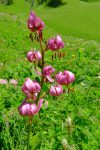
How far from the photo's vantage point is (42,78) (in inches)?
147

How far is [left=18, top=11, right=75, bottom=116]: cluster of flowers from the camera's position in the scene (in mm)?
3588

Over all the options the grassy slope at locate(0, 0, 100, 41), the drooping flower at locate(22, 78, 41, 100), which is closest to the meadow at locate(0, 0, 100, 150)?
the drooping flower at locate(22, 78, 41, 100)

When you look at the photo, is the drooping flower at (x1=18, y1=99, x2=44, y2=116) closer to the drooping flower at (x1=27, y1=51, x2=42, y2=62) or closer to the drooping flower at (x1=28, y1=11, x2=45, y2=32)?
the drooping flower at (x1=27, y1=51, x2=42, y2=62)

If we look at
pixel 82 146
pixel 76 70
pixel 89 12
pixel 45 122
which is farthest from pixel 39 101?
pixel 89 12

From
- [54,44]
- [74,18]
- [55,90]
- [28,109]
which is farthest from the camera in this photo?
[74,18]

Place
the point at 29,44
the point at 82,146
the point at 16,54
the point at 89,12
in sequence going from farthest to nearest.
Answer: the point at 89,12 → the point at 29,44 → the point at 16,54 → the point at 82,146

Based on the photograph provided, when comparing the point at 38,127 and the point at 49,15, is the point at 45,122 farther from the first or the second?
the point at 49,15

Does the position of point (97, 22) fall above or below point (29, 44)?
below

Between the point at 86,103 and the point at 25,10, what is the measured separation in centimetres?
4674

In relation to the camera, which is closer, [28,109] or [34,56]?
[28,109]

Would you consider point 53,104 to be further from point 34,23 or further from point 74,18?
point 74,18

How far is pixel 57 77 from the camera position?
3773 millimetres

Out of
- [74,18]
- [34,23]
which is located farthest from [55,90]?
[74,18]

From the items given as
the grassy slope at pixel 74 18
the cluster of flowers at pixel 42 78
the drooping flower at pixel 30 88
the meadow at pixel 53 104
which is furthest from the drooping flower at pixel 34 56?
the grassy slope at pixel 74 18
